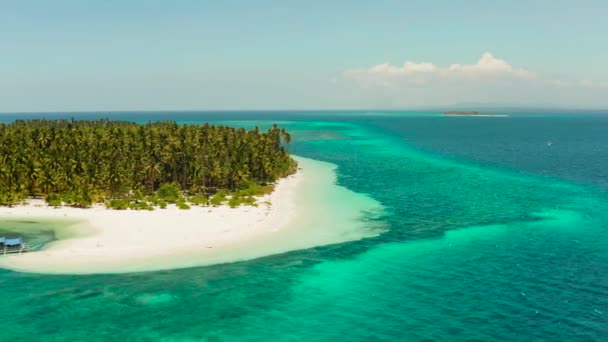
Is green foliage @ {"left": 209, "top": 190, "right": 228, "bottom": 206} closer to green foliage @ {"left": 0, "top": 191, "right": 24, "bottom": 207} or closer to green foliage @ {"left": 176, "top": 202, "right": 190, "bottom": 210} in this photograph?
→ green foliage @ {"left": 176, "top": 202, "right": 190, "bottom": 210}

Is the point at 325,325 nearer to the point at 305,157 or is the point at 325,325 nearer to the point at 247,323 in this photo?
the point at 247,323

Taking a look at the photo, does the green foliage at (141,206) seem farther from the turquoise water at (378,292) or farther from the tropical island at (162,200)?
the turquoise water at (378,292)

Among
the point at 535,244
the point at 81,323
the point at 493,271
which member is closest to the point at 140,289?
the point at 81,323

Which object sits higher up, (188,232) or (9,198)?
(9,198)

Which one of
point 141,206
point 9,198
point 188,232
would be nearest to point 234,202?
point 141,206

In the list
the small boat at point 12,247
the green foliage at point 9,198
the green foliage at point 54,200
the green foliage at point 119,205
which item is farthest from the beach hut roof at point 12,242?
the green foliage at point 9,198

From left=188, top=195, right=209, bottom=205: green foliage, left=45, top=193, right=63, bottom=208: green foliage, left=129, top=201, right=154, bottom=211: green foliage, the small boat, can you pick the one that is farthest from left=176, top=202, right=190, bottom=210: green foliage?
the small boat

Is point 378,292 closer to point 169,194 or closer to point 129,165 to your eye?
point 169,194
